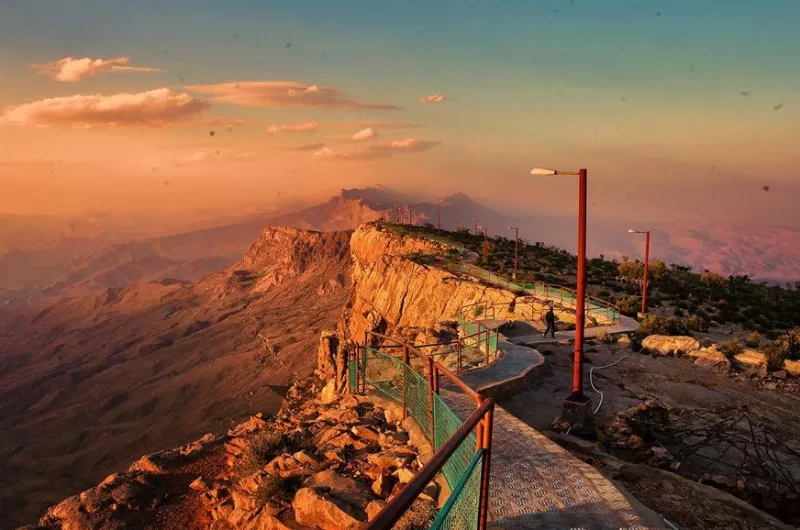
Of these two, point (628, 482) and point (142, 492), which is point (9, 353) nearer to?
point (142, 492)

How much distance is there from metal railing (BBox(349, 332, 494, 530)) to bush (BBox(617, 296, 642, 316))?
22121 millimetres

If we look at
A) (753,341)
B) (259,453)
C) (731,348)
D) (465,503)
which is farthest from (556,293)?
(465,503)

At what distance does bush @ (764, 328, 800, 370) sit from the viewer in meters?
18.7

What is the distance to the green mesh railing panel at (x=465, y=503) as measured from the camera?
3703 millimetres

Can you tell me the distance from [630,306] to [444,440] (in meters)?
26.9

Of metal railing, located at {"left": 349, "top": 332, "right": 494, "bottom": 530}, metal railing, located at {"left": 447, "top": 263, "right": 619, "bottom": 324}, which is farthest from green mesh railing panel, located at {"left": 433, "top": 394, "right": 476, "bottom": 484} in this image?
metal railing, located at {"left": 447, "top": 263, "right": 619, "bottom": 324}

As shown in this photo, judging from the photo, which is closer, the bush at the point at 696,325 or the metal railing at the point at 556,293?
the bush at the point at 696,325

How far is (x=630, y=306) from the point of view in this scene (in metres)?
30.8

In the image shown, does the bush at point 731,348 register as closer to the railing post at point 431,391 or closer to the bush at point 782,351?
the bush at point 782,351

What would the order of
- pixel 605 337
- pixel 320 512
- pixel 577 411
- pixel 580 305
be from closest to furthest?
pixel 320 512 < pixel 577 411 < pixel 580 305 < pixel 605 337

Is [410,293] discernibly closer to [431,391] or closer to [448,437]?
[431,391]

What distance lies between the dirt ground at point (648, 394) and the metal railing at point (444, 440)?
3.73 metres

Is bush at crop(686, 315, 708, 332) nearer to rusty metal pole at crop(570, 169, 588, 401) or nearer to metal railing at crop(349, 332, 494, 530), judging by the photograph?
rusty metal pole at crop(570, 169, 588, 401)

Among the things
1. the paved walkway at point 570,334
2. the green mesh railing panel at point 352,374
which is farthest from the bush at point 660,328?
the green mesh railing panel at point 352,374
